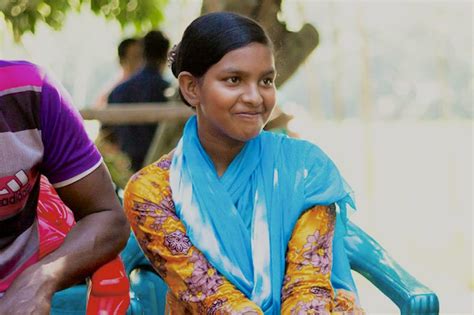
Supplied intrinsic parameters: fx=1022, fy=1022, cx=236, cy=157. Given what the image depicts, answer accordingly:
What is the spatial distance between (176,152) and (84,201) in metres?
0.68

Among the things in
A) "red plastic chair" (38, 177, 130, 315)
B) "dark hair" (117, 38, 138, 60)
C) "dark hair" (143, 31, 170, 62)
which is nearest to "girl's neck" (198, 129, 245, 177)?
"red plastic chair" (38, 177, 130, 315)

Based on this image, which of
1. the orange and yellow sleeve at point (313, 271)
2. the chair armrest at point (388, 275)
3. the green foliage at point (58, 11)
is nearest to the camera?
the orange and yellow sleeve at point (313, 271)

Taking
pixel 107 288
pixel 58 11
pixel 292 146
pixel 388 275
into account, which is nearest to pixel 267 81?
pixel 292 146

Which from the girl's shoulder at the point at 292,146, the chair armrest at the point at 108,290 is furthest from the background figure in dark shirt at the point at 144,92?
the chair armrest at the point at 108,290

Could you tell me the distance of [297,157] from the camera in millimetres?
2961

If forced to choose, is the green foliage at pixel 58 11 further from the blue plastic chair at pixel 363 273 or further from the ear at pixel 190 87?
the ear at pixel 190 87

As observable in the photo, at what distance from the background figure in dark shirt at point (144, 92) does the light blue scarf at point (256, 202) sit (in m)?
5.50

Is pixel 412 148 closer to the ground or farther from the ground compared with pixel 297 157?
closer to the ground

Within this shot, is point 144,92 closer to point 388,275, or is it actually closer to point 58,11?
point 58,11

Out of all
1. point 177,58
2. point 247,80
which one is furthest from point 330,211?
point 177,58

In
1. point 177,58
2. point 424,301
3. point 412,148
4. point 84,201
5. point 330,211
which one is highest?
point 177,58

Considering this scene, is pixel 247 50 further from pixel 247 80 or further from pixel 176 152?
pixel 176 152

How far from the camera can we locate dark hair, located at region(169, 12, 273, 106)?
9.31 ft

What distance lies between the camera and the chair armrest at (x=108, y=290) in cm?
249
